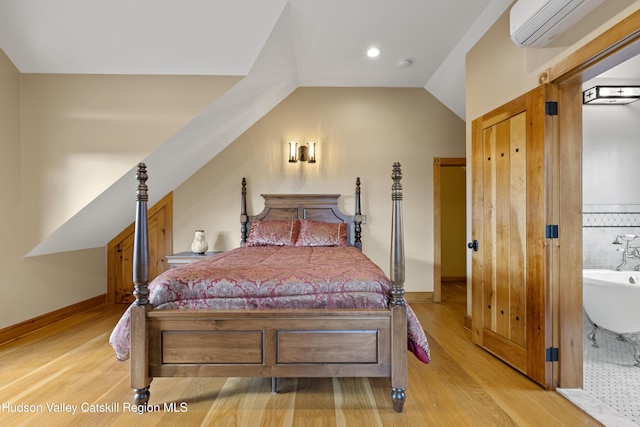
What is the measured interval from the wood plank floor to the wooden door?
24cm

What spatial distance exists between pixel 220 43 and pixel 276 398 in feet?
9.01

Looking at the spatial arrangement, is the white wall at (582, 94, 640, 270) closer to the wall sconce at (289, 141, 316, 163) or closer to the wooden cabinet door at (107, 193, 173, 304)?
the wall sconce at (289, 141, 316, 163)

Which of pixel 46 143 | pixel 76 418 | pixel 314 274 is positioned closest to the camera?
pixel 76 418

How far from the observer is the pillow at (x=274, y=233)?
11.8 ft

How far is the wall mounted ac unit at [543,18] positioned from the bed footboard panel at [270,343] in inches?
75.0

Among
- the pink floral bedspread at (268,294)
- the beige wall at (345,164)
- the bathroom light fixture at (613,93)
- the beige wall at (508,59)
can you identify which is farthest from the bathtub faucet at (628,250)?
the pink floral bedspread at (268,294)

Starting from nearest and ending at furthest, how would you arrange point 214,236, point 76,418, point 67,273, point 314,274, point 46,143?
point 76,418 → point 314,274 → point 46,143 → point 67,273 → point 214,236

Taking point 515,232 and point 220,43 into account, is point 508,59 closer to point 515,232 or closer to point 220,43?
point 515,232

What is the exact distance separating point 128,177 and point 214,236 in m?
1.35

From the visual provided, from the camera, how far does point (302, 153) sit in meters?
4.07

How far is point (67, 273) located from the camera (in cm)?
349

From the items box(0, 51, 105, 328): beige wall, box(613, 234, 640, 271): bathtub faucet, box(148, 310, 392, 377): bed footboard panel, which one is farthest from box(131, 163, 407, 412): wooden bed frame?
box(613, 234, 640, 271): bathtub faucet

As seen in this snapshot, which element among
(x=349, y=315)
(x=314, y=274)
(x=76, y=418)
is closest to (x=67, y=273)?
(x=76, y=418)

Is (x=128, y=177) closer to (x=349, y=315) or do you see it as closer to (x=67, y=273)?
(x=67, y=273)
